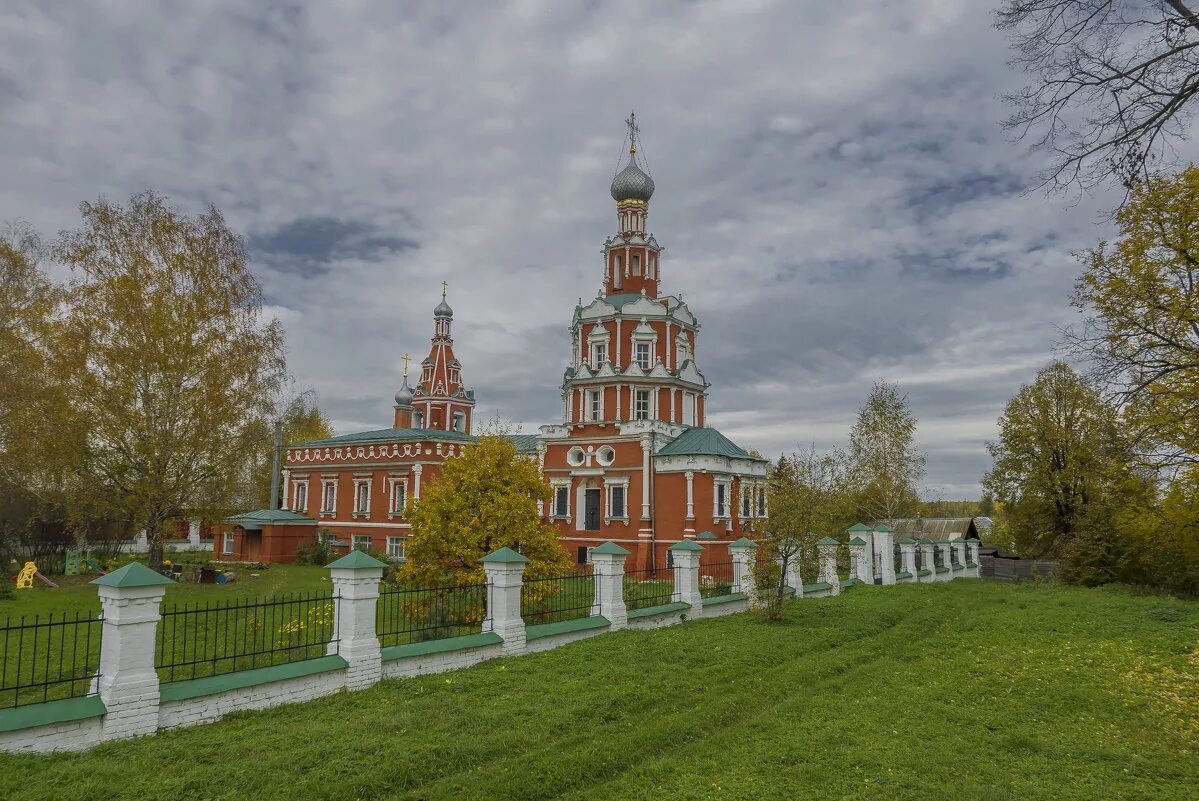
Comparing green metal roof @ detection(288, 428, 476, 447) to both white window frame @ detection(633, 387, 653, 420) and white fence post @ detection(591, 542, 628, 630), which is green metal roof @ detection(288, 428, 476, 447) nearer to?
white window frame @ detection(633, 387, 653, 420)

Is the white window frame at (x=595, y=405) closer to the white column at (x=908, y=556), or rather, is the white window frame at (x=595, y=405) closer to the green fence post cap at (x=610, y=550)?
the white column at (x=908, y=556)

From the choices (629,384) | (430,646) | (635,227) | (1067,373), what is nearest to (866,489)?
(1067,373)

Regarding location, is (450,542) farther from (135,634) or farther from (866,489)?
(866,489)

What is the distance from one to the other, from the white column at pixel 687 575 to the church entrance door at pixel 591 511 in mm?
15518

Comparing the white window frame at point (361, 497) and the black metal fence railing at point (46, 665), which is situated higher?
the white window frame at point (361, 497)

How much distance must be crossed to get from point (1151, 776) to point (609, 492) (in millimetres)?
23910

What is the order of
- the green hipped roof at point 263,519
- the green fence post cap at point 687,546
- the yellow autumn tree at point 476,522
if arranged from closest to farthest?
the green fence post cap at point 687,546, the yellow autumn tree at point 476,522, the green hipped roof at point 263,519

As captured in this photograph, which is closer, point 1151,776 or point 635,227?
point 1151,776

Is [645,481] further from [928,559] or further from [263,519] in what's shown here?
[263,519]

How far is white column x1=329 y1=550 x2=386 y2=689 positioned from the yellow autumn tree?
5308 millimetres

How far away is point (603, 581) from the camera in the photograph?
12.4 meters

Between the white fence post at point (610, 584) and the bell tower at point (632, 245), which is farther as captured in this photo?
the bell tower at point (632, 245)

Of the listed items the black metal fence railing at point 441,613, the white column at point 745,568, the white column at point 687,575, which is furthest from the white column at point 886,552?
the black metal fence railing at point 441,613

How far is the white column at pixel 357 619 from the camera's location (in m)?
8.48
